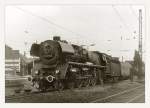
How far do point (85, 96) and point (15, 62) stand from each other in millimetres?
983

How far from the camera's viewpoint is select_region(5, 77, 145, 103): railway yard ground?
5.69 meters

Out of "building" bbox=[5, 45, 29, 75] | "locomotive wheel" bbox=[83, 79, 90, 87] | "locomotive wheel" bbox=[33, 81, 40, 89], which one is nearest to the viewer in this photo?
"building" bbox=[5, 45, 29, 75]

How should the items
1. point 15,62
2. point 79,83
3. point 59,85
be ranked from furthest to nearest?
point 79,83, point 59,85, point 15,62

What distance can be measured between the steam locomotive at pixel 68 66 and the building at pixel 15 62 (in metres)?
0.16

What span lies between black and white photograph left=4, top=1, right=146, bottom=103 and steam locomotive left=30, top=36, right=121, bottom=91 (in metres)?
0.01

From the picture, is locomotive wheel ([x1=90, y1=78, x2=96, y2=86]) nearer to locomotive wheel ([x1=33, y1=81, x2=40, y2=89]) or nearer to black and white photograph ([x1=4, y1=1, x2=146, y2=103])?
black and white photograph ([x1=4, y1=1, x2=146, y2=103])

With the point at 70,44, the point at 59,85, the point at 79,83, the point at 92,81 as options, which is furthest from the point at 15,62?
the point at 92,81

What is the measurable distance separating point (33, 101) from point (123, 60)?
126 cm

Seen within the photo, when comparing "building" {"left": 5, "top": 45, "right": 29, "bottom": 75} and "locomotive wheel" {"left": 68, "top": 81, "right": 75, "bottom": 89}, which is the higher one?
"building" {"left": 5, "top": 45, "right": 29, "bottom": 75}

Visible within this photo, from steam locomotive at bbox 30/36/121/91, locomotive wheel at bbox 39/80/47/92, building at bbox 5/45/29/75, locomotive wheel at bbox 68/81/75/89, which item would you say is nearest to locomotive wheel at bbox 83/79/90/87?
steam locomotive at bbox 30/36/121/91

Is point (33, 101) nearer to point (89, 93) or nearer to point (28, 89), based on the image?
A: point (28, 89)

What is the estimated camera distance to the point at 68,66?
5.98 meters

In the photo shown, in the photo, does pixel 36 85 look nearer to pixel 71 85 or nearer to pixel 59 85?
pixel 59 85

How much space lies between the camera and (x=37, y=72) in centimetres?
590
